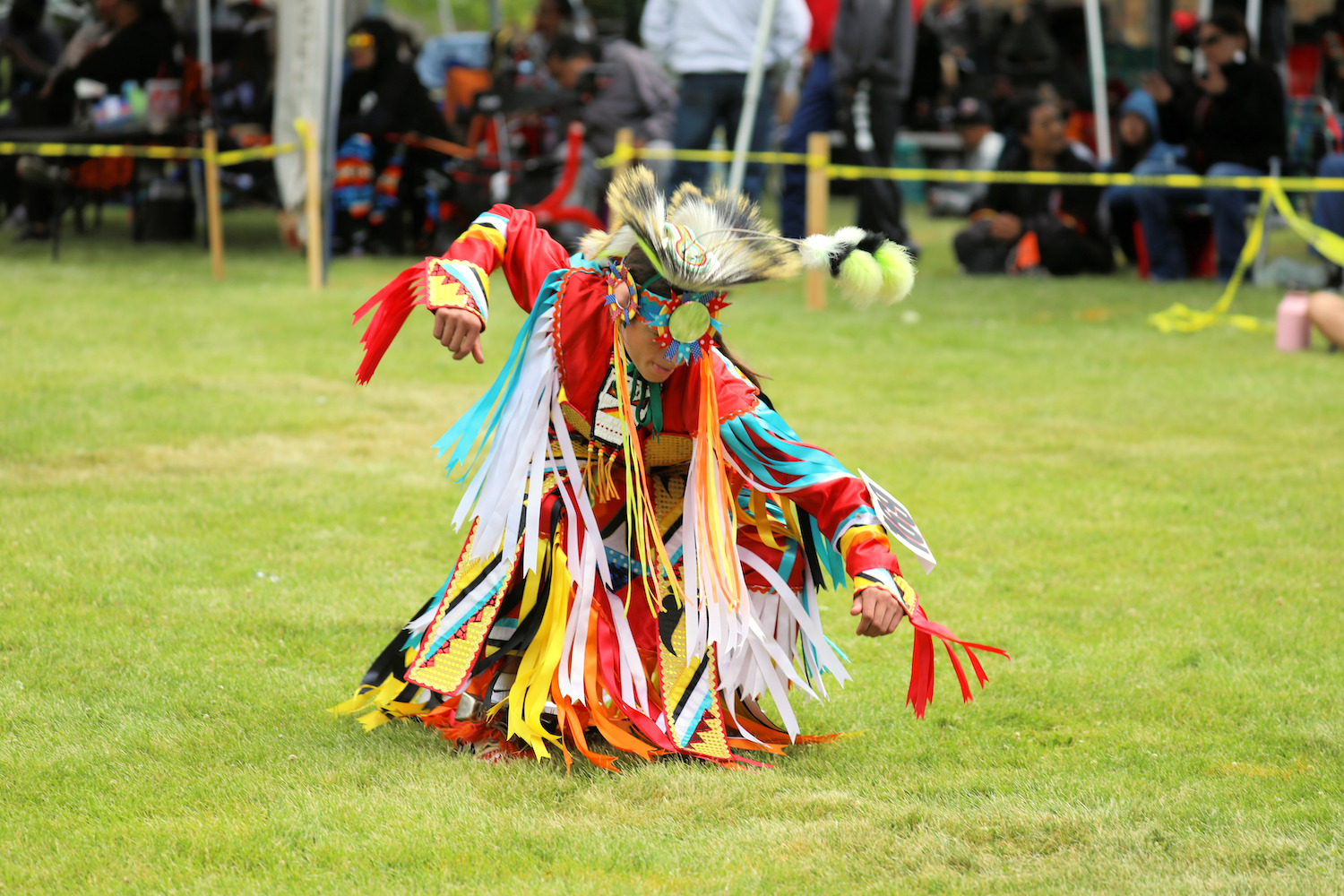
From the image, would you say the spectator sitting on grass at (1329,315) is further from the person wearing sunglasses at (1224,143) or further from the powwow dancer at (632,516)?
the powwow dancer at (632,516)

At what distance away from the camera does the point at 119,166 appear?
10.8 metres

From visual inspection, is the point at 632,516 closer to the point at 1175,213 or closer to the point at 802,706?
the point at 802,706

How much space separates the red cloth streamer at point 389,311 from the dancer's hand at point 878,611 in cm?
101

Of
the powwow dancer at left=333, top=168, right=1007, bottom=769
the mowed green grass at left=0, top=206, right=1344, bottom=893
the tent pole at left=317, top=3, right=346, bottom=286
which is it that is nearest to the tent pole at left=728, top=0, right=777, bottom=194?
the mowed green grass at left=0, top=206, right=1344, bottom=893

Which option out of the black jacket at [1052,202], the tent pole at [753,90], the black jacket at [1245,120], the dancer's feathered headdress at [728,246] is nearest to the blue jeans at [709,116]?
the tent pole at [753,90]

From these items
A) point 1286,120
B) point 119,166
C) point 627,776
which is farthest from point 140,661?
point 1286,120

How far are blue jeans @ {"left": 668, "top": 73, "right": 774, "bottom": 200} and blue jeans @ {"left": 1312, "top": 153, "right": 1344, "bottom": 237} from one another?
3756 millimetres

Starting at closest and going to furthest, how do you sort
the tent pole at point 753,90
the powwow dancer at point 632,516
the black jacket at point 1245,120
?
1. the powwow dancer at point 632,516
2. the tent pole at point 753,90
3. the black jacket at point 1245,120

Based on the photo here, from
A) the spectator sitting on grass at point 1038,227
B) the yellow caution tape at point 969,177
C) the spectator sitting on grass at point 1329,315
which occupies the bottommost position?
the spectator sitting on grass at point 1329,315

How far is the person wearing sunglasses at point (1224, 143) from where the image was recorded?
9820 millimetres

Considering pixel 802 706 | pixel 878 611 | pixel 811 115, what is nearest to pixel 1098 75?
pixel 811 115

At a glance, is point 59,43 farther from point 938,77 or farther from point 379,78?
point 938,77

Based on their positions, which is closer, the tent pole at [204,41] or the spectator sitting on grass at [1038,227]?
the spectator sitting on grass at [1038,227]

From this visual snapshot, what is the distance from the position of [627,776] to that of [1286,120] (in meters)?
8.88
